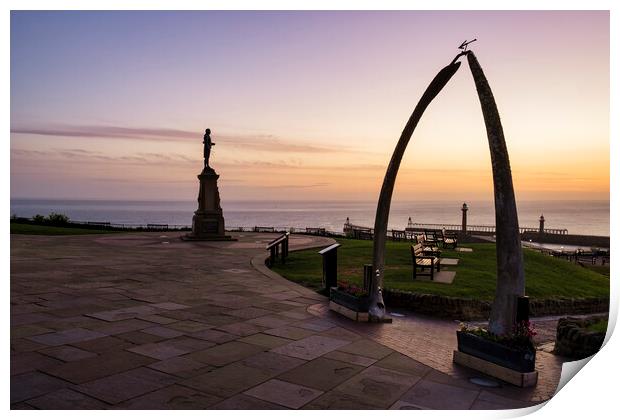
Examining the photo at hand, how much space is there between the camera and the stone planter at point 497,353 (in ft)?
18.5

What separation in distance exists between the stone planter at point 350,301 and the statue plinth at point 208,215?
15581 mm

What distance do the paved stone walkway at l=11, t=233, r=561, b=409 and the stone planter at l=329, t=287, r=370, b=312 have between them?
322mm

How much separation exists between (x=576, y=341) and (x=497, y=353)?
2021mm

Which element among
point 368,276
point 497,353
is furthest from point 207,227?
point 497,353

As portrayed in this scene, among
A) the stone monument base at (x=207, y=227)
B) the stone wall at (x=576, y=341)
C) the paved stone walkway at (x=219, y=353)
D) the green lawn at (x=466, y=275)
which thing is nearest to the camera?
the paved stone walkway at (x=219, y=353)

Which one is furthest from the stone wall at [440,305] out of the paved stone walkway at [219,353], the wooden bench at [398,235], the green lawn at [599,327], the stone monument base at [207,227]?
the wooden bench at [398,235]

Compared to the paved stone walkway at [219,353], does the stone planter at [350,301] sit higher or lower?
higher

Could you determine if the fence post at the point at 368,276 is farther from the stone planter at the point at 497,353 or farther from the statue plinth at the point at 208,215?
the statue plinth at the point at 208,215

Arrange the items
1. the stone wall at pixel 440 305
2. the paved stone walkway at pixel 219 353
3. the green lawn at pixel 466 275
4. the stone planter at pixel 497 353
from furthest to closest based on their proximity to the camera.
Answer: the green lawn at pixel 466 275 < the stone wall at pixel 440 305 < the stone planter at pixel 497 353 < the paved stone walkway at pixel 219 353

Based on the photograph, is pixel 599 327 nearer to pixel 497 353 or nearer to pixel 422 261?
pixel 497 353

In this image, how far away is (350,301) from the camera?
870 cm

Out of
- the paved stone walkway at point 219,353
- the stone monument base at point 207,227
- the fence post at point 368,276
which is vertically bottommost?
the paved stone walkway at point 219,353

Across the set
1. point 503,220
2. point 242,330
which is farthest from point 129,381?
point 503,220
